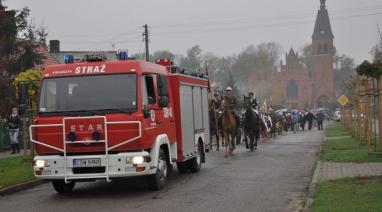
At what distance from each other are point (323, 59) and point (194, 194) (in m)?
126

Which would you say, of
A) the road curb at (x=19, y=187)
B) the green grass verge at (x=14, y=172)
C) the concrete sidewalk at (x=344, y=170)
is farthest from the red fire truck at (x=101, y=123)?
the concrete sidewalk at (x=344, y=170)

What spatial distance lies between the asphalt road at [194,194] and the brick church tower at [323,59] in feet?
392

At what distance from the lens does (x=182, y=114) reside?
15523 mm

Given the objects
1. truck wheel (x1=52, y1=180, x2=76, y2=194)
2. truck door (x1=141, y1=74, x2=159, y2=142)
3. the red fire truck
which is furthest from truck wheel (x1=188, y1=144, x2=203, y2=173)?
truck wheel (x1=52, y1=180, x2=76, y2=194)

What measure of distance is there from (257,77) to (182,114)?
376 feet

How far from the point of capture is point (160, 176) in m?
13.5

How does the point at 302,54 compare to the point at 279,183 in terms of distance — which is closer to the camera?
the point at 279,183

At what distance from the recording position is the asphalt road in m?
11.4

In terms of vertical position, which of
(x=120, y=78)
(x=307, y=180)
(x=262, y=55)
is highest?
(x=262, y=55)

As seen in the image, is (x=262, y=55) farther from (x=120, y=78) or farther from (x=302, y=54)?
(x=120, y=78)

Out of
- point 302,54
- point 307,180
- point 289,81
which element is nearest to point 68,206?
point 307,180

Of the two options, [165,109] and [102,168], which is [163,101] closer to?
[165,109]

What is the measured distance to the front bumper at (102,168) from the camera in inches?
486

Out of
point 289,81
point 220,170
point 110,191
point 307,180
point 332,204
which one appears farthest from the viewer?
point 289,81
